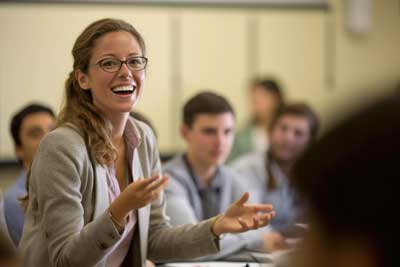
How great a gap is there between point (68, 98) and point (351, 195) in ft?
4.60

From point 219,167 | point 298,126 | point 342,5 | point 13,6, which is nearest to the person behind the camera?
point 219,167

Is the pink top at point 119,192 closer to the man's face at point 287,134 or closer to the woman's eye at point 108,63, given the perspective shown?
the woman's eye at point 108,63

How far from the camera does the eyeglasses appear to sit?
1.94 m

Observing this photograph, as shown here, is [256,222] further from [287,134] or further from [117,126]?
[287,134]

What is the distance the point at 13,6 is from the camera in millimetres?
5945

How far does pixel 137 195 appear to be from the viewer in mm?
1623

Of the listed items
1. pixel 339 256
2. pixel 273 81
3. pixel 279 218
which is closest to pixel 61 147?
pixel 339 256

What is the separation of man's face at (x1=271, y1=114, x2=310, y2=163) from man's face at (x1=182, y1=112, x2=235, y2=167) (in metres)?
0.97

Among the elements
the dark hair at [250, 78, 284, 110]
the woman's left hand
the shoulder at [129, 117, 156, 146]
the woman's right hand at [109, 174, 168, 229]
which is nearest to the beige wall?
the dark hair at [250, 78, 284, 110]

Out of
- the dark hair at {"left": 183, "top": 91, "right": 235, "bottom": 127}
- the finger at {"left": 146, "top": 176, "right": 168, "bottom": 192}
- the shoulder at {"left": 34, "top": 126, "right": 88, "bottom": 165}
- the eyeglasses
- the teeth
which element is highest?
the eyeglasses

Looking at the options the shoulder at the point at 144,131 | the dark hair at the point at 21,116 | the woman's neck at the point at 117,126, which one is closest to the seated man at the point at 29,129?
the dark hair at the point at 21,116

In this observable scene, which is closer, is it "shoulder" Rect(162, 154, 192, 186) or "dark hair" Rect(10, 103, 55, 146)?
"shoulder" Rect(162, 154, 192, 186)

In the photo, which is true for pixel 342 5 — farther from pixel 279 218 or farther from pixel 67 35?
pixel 279 218

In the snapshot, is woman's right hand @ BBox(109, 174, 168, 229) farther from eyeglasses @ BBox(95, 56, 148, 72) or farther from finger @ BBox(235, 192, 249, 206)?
eyeglasses @ BBox(95, 56, 148, 72)
